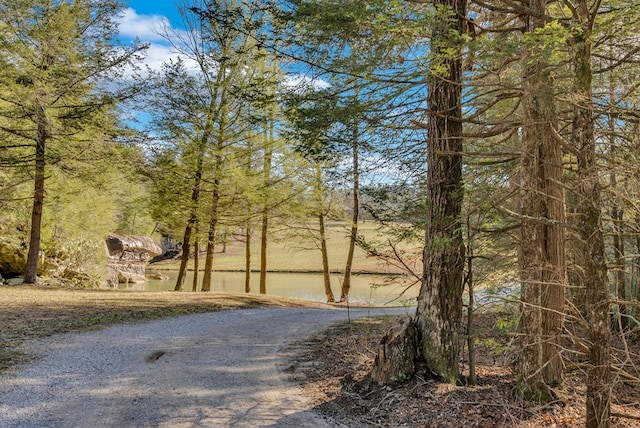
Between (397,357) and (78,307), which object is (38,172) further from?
(397,357)

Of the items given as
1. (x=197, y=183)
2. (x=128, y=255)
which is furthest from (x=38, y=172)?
(x=128, y=255)

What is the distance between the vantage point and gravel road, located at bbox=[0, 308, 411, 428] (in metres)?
3.79

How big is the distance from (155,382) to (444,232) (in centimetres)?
365

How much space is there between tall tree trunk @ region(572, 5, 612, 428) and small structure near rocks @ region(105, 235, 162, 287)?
88.3 ft

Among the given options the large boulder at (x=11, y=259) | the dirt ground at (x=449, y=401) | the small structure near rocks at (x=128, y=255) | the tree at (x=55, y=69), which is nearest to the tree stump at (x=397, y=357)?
the dirt ground at (x=449, y=401)

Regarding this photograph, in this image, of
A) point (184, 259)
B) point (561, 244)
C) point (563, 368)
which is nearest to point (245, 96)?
point (561, 244)

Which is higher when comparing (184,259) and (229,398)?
(184,259)

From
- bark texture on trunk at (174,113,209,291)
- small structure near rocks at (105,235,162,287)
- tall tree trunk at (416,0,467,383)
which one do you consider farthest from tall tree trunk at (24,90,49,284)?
small structure near rocks at (105,235,162,287)

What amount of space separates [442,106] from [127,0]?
381 inches

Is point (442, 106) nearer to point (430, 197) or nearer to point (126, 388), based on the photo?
point (430, 197)

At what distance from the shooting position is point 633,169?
2.90 meters

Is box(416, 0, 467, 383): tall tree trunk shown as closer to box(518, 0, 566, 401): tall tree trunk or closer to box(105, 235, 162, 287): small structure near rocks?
box(518, 0, 566, 401): tall tree trunk

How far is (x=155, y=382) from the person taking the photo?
4.71 metres

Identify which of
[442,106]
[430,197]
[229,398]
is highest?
[442,106]
